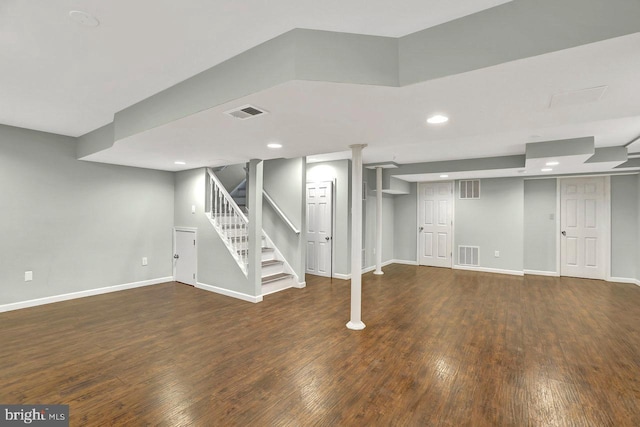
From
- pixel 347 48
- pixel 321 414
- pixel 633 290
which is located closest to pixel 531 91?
pixel 347 48

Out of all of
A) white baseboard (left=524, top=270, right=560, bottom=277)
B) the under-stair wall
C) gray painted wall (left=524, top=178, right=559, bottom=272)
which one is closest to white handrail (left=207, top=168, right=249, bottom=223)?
the under-stair wall

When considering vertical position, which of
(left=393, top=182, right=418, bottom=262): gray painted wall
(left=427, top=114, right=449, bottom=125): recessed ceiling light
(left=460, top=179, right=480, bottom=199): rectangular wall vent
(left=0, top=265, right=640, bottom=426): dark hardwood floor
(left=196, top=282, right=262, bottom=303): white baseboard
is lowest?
(left=0, top=265, right=640, bottom=426): dark hardwood floor

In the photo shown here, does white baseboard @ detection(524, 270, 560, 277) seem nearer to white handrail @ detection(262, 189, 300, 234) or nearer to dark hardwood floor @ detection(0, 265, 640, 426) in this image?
dark hardwood floor @ detection(0, 265, 640, 426)

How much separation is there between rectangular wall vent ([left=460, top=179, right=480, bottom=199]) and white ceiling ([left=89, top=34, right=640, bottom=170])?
318 centimetres

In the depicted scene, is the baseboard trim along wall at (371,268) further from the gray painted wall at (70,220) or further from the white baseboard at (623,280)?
the white baseboard at (623,280)

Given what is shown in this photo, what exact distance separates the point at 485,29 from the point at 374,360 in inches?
109

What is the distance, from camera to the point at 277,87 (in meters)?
1.94

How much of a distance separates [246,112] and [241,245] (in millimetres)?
3090

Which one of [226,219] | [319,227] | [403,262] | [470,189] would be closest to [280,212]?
[226,219]

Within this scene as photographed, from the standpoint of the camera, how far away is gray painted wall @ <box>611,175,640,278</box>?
6051 millimetres

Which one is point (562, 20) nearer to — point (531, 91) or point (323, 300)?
point (531, 91)

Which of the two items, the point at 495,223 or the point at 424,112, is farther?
the point at 495,223

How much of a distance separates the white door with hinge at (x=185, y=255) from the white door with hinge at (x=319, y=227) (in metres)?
2.41

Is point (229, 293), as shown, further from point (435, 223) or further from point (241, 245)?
point (435, 223)
